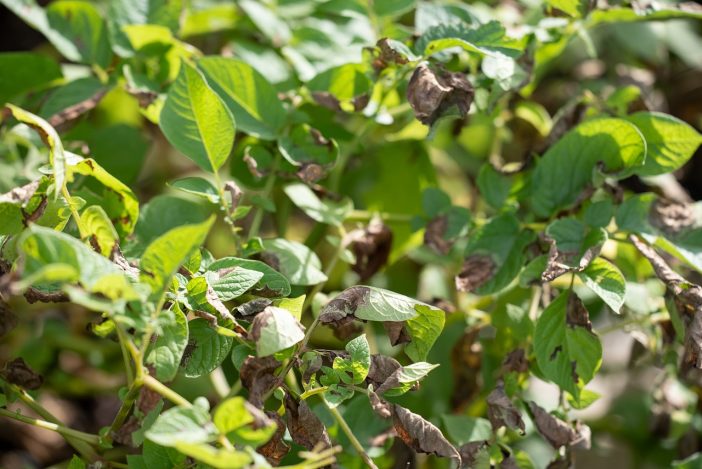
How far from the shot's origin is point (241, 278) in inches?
27.2

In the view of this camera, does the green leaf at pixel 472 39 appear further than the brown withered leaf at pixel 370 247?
No

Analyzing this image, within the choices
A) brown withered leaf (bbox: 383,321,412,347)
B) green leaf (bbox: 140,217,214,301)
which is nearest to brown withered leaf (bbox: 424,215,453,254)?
brown withered leaf (bbox: 383,321,412,347)

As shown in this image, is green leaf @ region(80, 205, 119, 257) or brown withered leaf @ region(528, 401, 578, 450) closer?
green leaf @ region(80, 205, 119, 257)

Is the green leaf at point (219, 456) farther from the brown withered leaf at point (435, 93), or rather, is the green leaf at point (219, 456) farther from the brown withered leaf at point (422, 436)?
the brown withered leaf at point (435, 93)

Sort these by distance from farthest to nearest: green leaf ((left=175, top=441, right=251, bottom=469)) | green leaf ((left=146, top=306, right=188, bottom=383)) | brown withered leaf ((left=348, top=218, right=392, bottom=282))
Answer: brown withered leaf ((left=348, top=218, right=392, bottom=282))
green leaf ((left=146, top=306, right=188, bottom=383))
green leaf ((left=175, top=441, right=251, bottom=469))

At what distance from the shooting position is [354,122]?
48.9 inches

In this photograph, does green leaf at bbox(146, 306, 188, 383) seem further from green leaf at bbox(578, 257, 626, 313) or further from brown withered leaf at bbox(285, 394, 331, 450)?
green leaf at bbox(578, 257, 626, 313)

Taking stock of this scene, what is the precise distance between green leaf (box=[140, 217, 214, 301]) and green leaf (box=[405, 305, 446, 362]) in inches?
8.8

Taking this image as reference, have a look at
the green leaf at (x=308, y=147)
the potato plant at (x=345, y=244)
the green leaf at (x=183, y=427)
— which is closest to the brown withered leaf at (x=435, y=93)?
the potato plant at (x=345, y=244)

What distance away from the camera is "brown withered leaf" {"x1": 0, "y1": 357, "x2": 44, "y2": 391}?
2.57 ft

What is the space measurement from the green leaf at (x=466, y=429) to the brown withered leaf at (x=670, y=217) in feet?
0.95

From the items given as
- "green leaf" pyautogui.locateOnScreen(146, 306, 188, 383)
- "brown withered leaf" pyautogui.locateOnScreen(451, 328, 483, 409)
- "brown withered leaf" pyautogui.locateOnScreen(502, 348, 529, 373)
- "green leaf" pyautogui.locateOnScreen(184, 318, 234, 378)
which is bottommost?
"brown withered leaf" pyautogui.locateOnScreen(451, 328, 483, 409)

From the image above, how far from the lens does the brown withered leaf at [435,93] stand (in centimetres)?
77

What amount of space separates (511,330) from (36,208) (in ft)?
1.69
